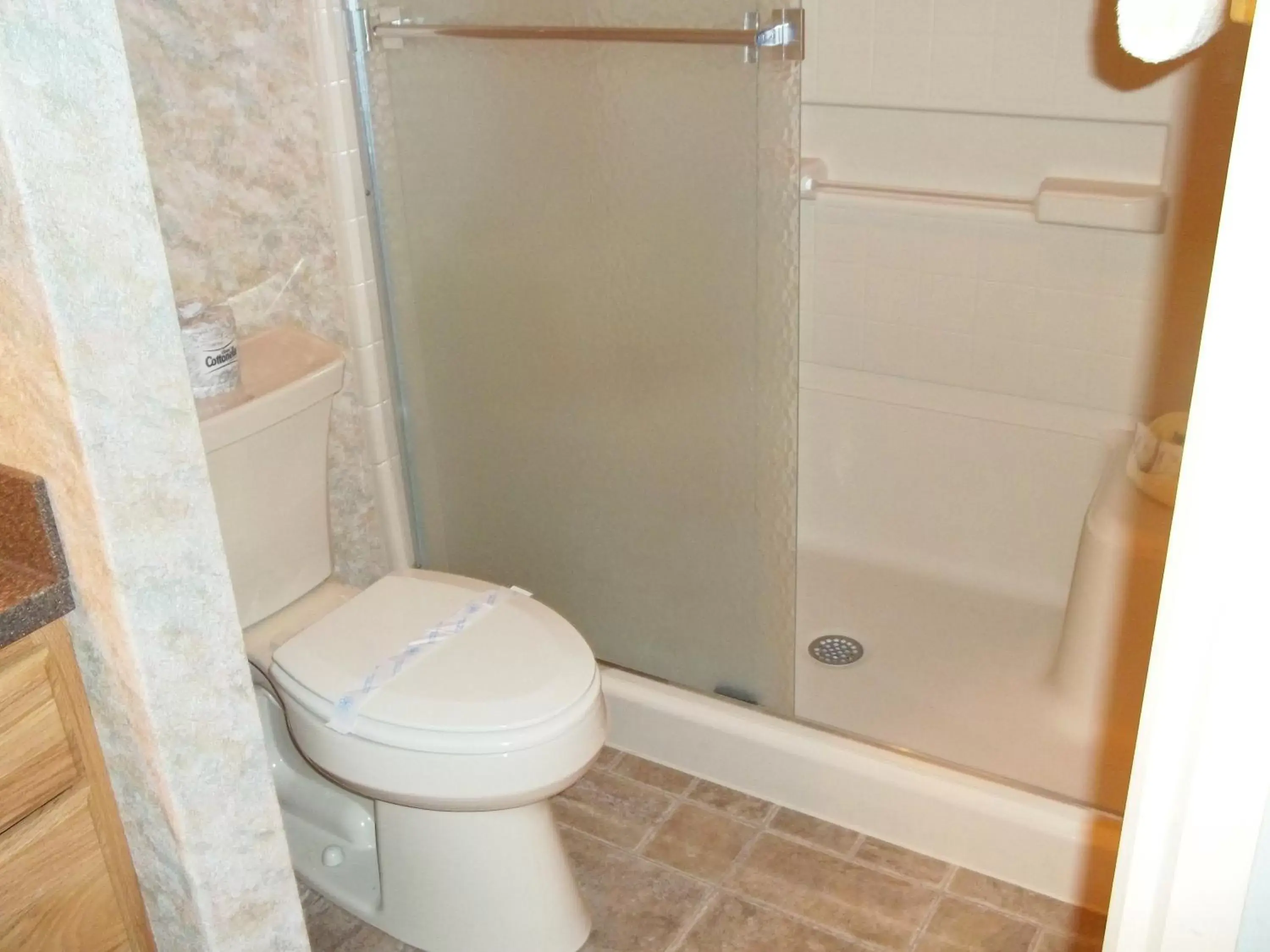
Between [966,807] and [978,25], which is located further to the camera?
[978,25]

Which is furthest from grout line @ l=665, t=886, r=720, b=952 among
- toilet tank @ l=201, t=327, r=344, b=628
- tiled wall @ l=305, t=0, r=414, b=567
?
tiled wall @ l=305, t=0, r=414, b=567

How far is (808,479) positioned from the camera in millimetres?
2688

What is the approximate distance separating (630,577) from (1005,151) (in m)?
1.04

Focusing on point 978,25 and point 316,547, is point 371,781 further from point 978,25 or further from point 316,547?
point 978,25

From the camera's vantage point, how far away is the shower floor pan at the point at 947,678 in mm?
2033

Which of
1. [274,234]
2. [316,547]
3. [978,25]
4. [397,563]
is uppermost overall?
[978,25]

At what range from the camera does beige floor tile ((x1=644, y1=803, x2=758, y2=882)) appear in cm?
196

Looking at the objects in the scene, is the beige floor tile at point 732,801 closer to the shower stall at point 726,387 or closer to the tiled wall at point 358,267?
the shower stall at point 726,387

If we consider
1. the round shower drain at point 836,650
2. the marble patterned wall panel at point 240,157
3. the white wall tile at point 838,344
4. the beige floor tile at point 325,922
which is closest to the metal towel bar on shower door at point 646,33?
the marble patterned wall panel at point 240,157

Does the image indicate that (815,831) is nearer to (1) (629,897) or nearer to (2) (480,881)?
(1) (629,897)

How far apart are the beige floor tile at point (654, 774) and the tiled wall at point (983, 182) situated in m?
0.94

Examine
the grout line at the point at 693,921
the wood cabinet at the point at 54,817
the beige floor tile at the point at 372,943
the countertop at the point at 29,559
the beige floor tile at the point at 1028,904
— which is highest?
the countertop at the point at 29,559

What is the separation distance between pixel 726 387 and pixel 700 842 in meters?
0.73

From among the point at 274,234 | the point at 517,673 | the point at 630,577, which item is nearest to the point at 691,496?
the point at 630,577
